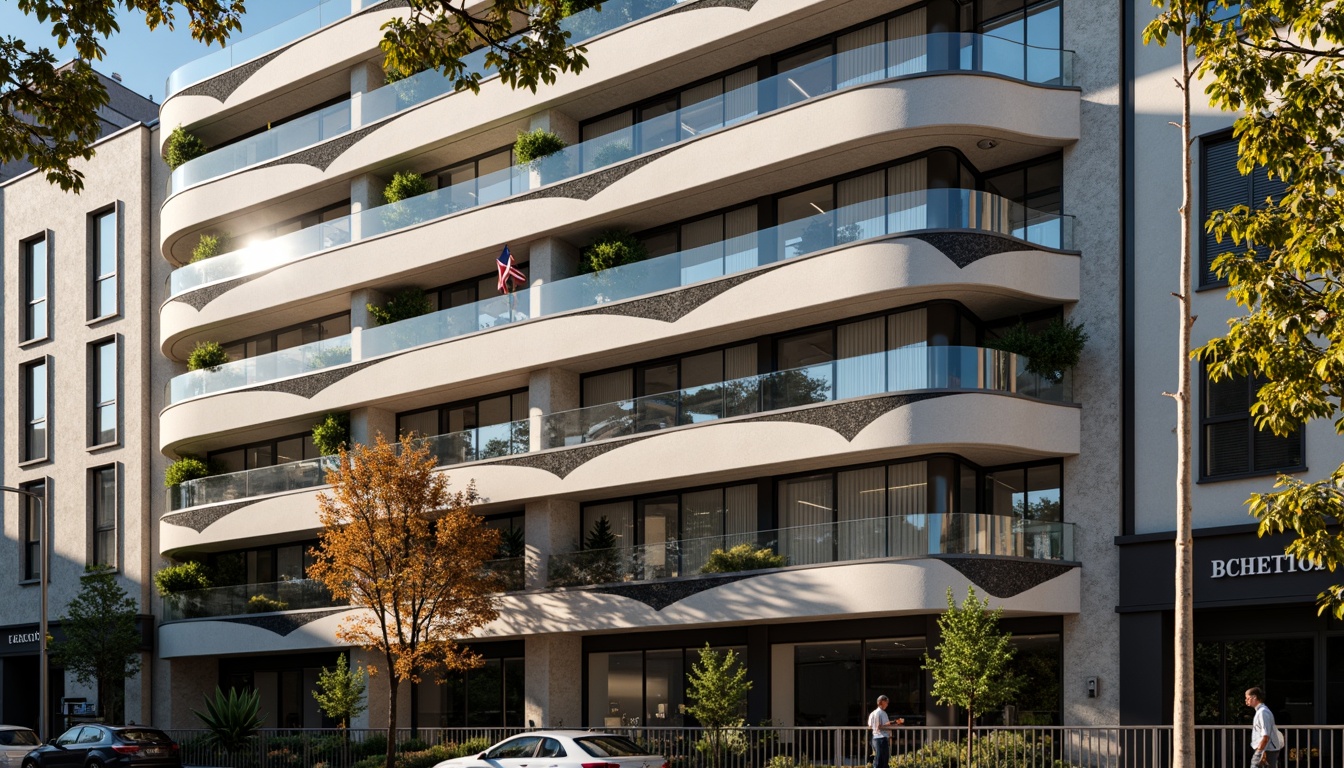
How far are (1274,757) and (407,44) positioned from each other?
16950 mm

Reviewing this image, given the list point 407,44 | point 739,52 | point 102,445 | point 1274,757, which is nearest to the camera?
point 407,44

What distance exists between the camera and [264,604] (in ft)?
134

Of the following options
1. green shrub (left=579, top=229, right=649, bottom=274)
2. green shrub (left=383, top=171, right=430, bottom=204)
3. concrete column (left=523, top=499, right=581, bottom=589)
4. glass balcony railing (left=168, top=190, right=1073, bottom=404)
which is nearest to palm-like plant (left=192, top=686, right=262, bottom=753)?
concrete column (left=523, top=499, right=581, bottom=589)

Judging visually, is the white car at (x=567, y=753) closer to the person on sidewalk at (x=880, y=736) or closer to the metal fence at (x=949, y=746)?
the metal fence at (x=949, y=746)

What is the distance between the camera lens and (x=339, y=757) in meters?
34.6

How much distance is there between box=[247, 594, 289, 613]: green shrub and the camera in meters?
40.3

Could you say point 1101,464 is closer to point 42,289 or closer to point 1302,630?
point 1302,630

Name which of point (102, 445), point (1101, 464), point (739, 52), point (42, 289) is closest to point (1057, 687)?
point (1101, 464)

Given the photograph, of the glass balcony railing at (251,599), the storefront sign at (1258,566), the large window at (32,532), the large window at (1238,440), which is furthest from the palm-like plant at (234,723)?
the large window at (1238,440)

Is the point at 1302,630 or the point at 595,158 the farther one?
the point at 595,158

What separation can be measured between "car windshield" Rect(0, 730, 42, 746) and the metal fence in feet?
25.0

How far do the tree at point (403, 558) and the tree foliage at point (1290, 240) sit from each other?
22.0m

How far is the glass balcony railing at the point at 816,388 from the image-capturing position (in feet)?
92.7

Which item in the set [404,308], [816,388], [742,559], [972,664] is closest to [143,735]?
[404,308]
